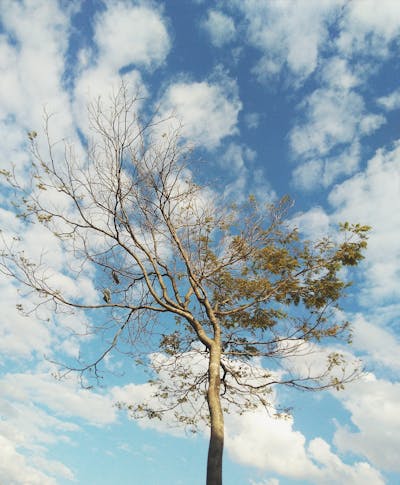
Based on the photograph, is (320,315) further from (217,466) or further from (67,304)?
(67,304)

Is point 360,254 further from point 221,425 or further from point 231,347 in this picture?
point 221,425

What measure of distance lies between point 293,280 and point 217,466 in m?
4.20

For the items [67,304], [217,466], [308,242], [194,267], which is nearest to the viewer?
[217,466]

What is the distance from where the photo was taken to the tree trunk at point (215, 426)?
19.2 ft

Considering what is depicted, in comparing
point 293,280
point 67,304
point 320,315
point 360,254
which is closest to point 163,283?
point 67,304

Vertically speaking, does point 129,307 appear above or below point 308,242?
below

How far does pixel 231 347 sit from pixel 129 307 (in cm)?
278

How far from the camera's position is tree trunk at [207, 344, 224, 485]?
585 centimetres

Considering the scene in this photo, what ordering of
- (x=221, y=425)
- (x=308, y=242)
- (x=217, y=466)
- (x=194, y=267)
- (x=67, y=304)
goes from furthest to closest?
(x=194, y=267), (x=308, y=242), (x=67, y=304), (x=221, y=425), (x=217, y=466)

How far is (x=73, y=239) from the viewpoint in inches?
347

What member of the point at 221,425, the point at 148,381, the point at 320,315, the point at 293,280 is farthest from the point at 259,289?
the point at 148,381

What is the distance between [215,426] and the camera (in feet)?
21.5

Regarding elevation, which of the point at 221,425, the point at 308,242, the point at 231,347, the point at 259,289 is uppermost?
the point at 308,242

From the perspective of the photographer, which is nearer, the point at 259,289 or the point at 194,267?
the point at 259,289
